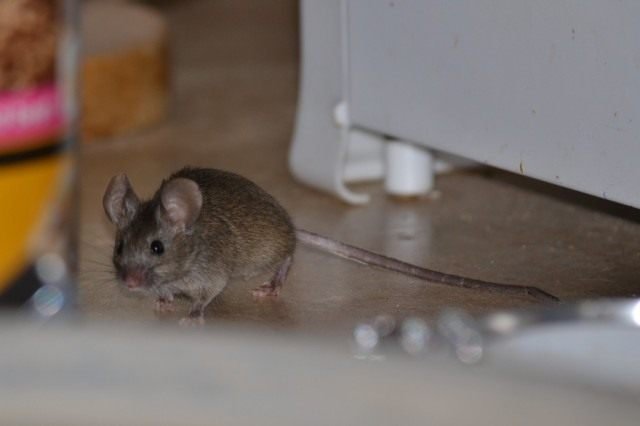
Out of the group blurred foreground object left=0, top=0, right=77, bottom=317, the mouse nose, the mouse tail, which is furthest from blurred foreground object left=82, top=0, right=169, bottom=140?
blurred foreground object left=0, top=0, right=77, bottom=317

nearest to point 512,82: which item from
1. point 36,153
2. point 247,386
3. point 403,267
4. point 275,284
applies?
point 403,267

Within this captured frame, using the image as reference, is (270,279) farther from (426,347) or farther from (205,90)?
(205,90)

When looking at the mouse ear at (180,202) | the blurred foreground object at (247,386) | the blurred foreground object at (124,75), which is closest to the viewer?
the blurred foreground object at (247,386)

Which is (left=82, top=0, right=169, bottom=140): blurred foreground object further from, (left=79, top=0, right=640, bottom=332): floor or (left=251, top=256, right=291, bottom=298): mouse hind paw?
(left=251, top=256, right=291, bottom=298): mouse hind paw

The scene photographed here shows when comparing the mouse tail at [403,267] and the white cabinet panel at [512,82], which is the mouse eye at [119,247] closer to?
the mouse tail at [403,267]

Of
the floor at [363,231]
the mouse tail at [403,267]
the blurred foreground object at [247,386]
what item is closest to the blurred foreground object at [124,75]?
the floor at [363,231]

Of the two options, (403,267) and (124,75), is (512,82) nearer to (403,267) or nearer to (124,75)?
(403,267)
